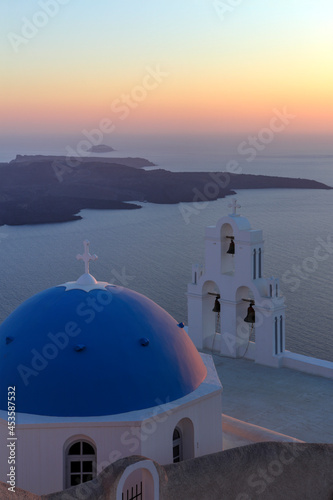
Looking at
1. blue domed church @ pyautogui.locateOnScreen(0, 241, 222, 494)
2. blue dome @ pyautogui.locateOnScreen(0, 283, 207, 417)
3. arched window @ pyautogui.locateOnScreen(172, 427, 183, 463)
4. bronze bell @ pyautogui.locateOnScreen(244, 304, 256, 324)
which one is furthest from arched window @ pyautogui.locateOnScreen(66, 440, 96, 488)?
bronze bell @ pyautogui.locateOnScreen(244, 304, 256, 324)

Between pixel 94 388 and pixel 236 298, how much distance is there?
27.4ft

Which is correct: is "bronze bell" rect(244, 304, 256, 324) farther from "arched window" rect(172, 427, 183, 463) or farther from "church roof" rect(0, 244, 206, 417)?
"arched window" rect(172, 427, 183, 463)

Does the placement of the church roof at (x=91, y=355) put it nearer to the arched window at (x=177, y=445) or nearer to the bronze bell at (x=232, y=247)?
the arched window at (x=177, y=445)

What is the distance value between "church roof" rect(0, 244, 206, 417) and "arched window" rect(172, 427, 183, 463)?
0.62 meters

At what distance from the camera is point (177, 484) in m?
10.5

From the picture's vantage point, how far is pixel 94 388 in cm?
1110

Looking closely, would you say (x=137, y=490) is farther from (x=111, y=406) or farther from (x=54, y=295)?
(x=54, y=295)

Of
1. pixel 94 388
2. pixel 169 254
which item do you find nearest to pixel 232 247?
pixel 94 388

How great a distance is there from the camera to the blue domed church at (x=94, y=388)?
10.8 meters

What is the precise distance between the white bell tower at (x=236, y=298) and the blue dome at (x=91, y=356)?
6001 millimetres

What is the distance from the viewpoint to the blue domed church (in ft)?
35.5

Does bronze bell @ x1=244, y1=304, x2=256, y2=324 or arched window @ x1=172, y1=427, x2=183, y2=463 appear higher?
bronze bell @ x1=244, y1=304, x2=256, y2=324

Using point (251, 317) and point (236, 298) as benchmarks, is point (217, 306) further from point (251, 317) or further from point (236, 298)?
point (251, 317)

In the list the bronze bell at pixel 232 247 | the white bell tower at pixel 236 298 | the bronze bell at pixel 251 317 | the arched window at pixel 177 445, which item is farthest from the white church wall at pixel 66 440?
the bronze bell at pixel 232 247
